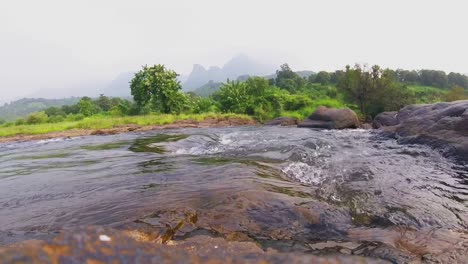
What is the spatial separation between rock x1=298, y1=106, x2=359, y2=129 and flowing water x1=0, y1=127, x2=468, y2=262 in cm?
1610

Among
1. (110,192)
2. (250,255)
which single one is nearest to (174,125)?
(110,192)

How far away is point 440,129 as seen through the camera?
43.7ft

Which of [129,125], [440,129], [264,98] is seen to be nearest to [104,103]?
[264,98]

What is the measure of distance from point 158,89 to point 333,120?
25.1 m

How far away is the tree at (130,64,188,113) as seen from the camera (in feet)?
136

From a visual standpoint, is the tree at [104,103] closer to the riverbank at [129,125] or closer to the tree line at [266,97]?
the tree line at [266,97]

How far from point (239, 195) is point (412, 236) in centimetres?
274

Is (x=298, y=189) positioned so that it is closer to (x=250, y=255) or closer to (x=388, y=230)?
(x=388, y=230)

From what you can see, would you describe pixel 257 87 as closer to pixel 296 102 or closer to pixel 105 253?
pixel 296 102

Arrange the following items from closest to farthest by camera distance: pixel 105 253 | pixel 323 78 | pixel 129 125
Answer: pixel 105 253
pixel 129 125
pixel 323 78

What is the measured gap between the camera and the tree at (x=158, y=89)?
41.5 meters

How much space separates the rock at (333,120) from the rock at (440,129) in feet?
25.0

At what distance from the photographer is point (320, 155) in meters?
10.7

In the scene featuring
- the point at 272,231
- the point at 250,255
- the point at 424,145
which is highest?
the point at 250,255
